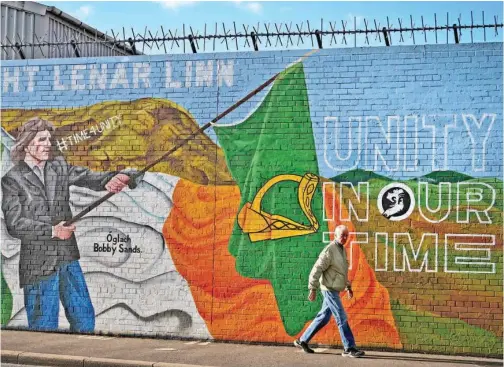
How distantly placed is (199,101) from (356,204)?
108 inches

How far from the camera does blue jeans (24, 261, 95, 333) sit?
11.0 meters

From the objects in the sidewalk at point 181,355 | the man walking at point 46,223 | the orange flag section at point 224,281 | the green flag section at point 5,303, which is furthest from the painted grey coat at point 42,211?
the orange flag section at point 224,281

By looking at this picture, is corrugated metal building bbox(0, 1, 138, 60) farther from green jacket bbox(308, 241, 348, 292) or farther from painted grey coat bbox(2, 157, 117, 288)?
green jacket bbox(308, 241, 348, 292)

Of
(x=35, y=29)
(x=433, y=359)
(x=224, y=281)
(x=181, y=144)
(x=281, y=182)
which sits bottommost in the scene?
(x=433, y=359)

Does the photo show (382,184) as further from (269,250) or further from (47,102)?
(47,102)

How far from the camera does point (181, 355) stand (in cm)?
941

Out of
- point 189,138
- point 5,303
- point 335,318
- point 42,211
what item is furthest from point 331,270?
point 5,303

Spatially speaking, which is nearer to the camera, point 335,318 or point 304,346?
point 335,318

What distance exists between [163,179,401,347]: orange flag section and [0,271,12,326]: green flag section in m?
2.74

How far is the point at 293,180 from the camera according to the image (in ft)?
34.0

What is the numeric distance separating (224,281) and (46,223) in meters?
2.97

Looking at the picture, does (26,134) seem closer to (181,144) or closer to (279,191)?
(181,144)

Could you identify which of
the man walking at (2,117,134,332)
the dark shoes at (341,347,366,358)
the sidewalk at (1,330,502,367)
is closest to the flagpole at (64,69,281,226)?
the man walking at (2,117,134,332)

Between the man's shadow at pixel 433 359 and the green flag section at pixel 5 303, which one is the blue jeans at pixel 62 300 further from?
the man's shadow at pixel 433 359
